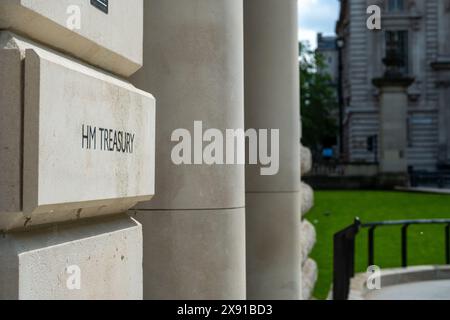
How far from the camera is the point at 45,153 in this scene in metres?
2.63

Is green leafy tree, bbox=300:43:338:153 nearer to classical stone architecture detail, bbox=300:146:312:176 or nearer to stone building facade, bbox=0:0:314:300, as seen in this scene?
classical stone architecture detail, bbox=300:146:312:176

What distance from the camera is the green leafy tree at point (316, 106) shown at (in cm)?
6155

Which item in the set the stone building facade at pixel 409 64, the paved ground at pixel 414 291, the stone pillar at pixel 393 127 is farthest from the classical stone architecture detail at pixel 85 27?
the stone building facade at pixel 409 64

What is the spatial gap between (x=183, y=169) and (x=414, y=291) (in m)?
6.28

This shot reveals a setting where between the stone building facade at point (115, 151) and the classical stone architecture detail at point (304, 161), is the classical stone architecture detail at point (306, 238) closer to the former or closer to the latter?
the classical stone architecture detail at point (304, 161)

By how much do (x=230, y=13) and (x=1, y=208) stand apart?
2679 millimetres

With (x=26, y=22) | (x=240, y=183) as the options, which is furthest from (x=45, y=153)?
(x=240, y=183)

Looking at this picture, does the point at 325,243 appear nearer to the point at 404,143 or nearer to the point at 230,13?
the point at 230,13

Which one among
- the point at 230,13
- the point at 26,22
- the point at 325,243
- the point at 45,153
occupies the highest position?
the point at 230,13

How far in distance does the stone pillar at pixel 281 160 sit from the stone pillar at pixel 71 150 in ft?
11.3

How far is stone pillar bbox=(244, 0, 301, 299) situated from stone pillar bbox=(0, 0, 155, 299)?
135 inches

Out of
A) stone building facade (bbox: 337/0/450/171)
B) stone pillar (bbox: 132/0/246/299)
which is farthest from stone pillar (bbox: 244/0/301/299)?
stone building facade (bbox: 337/0/450/171)

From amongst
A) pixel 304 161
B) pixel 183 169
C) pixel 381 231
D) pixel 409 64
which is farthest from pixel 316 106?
pixel 183 169

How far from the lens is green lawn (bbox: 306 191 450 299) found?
12.8 m
